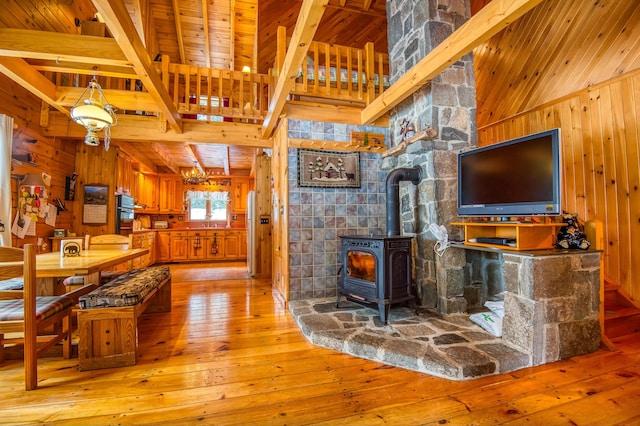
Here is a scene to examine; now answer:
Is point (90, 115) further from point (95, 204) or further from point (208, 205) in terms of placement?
point (208, 205)

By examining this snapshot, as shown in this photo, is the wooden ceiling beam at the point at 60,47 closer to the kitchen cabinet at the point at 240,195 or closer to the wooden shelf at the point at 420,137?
the wooden shelf at the point at 420,137

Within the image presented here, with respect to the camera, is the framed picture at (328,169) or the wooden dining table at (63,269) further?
the framed picture at (328,169)

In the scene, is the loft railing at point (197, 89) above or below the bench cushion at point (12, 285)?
above

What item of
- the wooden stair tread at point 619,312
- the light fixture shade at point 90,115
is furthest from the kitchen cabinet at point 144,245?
the wooden stair tread at point 619,312

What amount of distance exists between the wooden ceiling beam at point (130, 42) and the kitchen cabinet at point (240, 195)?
17.1 ft

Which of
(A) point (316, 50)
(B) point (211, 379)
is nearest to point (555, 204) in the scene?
(B) point (211, 379)

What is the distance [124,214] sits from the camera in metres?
5.23

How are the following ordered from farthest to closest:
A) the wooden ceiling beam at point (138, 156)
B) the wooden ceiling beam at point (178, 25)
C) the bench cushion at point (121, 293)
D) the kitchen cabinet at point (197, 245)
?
the kitchen cabinet at point (197, 245)
the wooden ceiling beam at point (138, 156)
the wooden ceiling beam at point (178, 25)
the bench cushion at point (121, 293)

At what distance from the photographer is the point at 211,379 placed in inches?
73.8

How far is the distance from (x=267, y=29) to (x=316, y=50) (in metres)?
2.25

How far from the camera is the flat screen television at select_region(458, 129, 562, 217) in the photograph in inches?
83.7

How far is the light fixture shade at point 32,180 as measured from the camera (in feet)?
11.3

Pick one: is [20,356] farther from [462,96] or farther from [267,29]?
[267,29]

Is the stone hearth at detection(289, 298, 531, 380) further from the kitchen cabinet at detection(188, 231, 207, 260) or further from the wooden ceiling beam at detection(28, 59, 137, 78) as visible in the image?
the kitchen cabinet at detection(188, 231, 207, 260)
